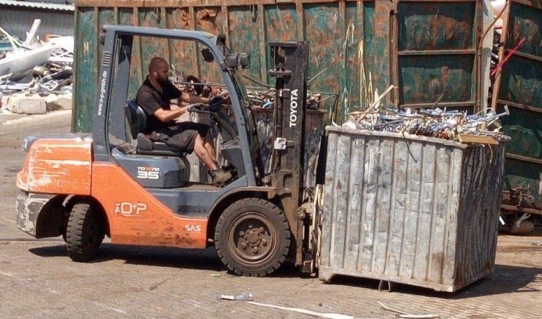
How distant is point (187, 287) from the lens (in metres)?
8.85

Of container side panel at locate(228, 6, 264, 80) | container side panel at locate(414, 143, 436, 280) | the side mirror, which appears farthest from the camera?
container side panel at locate(228, 6, 264, 80)

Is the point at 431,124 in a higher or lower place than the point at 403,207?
higher

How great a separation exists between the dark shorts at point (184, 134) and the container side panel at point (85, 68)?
17.8 ft

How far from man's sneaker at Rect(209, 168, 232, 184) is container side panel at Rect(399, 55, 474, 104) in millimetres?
3151

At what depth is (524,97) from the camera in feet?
40.9

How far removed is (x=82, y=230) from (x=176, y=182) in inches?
39.6

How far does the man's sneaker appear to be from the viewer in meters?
9.61

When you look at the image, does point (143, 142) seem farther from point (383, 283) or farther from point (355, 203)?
point (383, 283)

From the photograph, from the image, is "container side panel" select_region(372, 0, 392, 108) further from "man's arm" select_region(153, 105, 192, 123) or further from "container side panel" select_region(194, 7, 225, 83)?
"man's arm" select_region(153, 105, 192, 123)

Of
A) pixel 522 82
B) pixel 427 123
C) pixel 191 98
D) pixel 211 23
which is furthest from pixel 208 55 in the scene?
pixel 522 82

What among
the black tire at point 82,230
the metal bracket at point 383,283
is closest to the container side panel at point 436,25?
the metal bracket at point 383,283

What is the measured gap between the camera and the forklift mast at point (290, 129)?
933 cm

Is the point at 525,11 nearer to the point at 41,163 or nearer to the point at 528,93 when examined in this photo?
the point at 528,93

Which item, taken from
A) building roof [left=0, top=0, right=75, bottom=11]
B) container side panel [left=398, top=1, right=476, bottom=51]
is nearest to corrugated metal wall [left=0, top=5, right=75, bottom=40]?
building roof [left=0, top=0, right=75, bottom=11]
